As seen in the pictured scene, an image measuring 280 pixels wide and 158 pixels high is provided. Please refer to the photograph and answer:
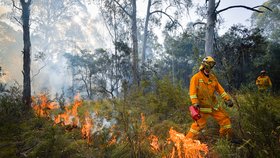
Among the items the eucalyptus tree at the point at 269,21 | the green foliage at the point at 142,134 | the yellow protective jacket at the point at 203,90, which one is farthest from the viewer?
the eucalyptus tree at the point at 269,21

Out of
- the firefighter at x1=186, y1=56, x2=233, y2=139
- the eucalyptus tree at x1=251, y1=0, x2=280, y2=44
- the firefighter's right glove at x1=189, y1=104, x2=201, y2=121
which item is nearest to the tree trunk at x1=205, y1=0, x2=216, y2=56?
the firefighter at x1=186, y1=56, x2=233, y2=139

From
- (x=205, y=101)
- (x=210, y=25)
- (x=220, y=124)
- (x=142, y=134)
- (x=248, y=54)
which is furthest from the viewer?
(x=248, y=54)

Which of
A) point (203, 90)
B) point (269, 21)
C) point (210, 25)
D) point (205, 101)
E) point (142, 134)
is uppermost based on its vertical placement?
point (269, 21)

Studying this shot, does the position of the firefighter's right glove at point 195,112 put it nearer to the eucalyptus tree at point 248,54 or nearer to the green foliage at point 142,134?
the green foliage at point 142,134

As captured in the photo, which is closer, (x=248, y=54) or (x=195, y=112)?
(x=195, y=112)

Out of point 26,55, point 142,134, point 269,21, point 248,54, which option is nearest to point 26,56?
point 26,55

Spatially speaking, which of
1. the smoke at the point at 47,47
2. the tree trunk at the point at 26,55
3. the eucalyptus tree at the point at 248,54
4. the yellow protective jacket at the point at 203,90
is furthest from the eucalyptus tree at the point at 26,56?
the smoke at the point at 47,47

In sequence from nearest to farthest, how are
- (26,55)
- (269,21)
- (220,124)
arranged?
1. (220,124)
2. (26,55)
3. (269,21)

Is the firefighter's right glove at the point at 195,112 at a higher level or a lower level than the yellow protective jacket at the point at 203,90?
lower

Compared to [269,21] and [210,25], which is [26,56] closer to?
[210,25]

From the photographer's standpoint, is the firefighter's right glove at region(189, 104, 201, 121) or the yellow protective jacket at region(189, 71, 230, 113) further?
the yellow protective jacket at region(189, 71, 230, 113)

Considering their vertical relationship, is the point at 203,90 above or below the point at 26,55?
below

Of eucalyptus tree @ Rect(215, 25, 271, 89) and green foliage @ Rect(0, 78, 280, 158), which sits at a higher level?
eucalyptus tree @ Rect(215, 25, 271, 89)

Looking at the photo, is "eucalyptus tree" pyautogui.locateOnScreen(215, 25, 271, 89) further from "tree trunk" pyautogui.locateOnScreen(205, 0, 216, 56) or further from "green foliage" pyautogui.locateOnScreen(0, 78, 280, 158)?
"green foliage" pyautogui.locateOnScreen(0, 78, 280, 158)
